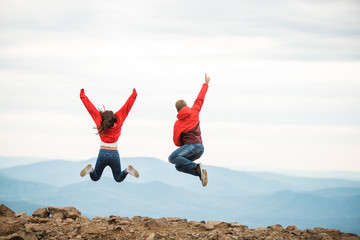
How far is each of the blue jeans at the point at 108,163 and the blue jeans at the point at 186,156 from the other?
6.81ft

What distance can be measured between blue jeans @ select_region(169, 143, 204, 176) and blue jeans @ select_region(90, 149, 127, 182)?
2.08 m

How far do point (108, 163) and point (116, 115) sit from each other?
1882 millimetres

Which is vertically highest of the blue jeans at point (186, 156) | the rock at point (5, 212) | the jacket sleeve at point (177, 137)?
the jacket sleeve at point (177, 137)

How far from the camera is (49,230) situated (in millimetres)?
15648

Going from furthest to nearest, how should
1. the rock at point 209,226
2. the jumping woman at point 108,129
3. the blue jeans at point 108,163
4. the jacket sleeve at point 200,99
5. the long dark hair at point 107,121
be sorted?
1. the jacket sleeve at point 200,99
2. the blue jeans at point 108,163
3. the jumping woman at point 108,129
4. the long dark hair at point 107,121
5. the rock at point 209,226

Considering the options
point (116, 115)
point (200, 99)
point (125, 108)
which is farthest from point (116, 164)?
point (200, 99)

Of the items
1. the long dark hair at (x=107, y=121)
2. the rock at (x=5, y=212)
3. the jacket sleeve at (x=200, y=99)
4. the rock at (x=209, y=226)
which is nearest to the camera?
the rock at (x=209, y=226)

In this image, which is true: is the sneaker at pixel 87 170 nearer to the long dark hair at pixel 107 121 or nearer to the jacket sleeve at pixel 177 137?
the long dark hair at pixel 107 121

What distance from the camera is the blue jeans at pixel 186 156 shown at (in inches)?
682

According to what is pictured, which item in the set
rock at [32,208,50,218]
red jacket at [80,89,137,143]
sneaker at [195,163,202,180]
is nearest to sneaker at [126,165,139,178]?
red jacket at [80,89,137,143]

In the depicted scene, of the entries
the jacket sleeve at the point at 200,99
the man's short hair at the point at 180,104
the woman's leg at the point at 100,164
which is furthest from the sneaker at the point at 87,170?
the jacket sleeve at the point at 200,99

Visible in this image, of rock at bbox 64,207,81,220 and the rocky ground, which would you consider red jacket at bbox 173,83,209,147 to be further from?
rock at bbox 64,207,81,220

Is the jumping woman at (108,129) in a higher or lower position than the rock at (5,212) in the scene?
higher

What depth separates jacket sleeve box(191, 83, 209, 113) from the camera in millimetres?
Result: 17797
